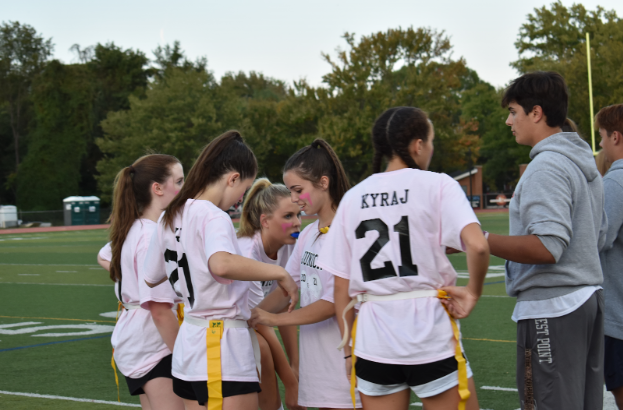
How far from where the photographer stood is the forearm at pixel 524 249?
2.85m

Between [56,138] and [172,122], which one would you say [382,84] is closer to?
[172,122]

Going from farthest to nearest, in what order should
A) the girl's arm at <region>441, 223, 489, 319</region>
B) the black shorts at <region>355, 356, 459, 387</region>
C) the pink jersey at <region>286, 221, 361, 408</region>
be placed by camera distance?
the pink jersey at <region>286, 221, 361, 408</region>, the black shorts at <region>355, 356, 459, 387</region>, the girl's arm at <region>441, 223, 489, 319</region>

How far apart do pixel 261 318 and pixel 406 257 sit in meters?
0.76

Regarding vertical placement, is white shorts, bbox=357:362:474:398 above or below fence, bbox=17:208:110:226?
above

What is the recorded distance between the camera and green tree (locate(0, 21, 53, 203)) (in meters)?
61.4

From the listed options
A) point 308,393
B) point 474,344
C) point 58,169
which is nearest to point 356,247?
point 308,393

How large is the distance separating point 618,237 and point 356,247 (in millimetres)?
1701

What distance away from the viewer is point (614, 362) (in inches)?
147

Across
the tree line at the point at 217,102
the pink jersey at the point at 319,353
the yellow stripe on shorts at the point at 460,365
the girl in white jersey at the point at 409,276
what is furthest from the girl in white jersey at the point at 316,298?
the tree line at the point at 217,102

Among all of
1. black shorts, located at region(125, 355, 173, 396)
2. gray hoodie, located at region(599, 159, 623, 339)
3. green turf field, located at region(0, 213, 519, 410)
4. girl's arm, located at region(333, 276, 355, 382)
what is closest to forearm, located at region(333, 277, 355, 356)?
girl's arm, located at region(333, 276, 355, 382)

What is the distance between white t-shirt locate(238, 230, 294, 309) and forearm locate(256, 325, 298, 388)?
196 mm

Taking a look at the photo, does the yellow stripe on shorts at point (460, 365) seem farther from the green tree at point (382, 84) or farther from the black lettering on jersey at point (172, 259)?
the green tree at point (382, 84)

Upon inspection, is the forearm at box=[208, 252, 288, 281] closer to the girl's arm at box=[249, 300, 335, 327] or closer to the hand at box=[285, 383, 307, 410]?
the girl's arm at box=[249, 300, 335, 327]

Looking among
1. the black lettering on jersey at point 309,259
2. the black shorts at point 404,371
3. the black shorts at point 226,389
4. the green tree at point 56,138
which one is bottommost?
the black shorts at point 226,389
